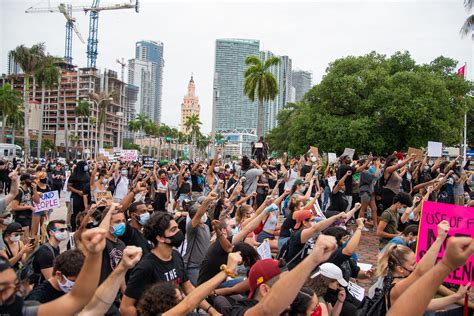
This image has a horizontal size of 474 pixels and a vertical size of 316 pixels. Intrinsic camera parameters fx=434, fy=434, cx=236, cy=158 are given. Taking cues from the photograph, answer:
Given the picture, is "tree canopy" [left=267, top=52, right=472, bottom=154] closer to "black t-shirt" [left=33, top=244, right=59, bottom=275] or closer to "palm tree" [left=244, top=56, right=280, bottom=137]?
"palm tree" [left=244, top=56, right=280, bottom=137]

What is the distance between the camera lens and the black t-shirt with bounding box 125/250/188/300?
3.65 metres

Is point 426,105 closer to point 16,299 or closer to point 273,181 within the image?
point 273,181

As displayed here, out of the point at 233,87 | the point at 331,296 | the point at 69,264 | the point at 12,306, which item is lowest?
the point at 331,296

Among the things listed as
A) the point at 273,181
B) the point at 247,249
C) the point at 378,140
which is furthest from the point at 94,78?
the point at 247,249

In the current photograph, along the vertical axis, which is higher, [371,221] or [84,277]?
[84,277]

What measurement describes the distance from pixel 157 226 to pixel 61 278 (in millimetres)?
930

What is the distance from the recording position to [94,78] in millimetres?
128250

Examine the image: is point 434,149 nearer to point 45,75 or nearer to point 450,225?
point 450,225

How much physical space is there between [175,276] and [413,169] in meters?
10.9

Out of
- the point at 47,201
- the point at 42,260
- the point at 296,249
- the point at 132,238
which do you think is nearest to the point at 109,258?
the point at 132,238

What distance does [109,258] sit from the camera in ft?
14.6

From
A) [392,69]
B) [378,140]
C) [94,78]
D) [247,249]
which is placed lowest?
[247,249]


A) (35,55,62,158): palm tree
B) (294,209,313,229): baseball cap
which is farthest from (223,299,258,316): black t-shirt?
(35,55,62,158): palm tree

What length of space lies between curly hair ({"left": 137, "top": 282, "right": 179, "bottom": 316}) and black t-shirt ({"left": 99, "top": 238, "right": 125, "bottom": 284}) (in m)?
1.60
